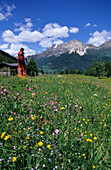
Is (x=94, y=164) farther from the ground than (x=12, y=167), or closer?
closer

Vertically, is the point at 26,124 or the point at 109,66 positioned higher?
the point at 109,66

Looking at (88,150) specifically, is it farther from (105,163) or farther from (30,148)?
(30,148)

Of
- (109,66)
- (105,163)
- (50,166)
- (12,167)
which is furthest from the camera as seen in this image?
(109,66)

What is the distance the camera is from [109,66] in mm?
94938

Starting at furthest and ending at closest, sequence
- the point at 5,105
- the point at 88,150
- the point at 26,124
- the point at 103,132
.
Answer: the point at 5,105 < the point at 103,132 < the point at 26,124 < the point at 88,150

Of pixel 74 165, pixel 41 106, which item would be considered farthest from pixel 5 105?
pixel 74 165

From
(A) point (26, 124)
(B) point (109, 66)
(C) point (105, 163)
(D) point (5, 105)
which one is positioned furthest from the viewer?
(B) point (109, 66)

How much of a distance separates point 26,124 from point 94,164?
1987mm

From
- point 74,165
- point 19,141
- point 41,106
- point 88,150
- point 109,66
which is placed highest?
point 109,66

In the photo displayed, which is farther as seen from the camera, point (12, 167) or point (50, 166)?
point (50, 166)

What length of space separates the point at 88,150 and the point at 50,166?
943 mm

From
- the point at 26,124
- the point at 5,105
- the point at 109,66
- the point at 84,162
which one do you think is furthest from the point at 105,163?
the point at 109,66

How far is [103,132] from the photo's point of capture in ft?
11.5

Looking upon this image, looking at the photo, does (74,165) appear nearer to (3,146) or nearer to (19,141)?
(19,141)
